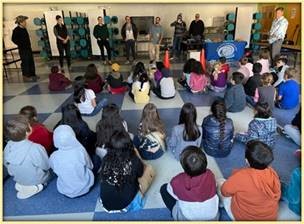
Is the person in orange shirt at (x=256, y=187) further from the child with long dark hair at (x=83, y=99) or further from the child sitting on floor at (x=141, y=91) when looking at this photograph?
the child sitting on floor at (x=141, y=91)

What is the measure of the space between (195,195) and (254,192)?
0.37 meters

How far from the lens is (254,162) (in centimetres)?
166

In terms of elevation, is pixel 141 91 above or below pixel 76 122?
below

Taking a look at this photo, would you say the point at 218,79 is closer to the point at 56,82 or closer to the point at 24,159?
the point at 56,82

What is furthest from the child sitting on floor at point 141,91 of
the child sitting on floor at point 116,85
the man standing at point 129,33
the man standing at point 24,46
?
the man standing at point 129,33

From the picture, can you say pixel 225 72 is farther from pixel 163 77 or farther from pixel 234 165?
pixel 234 165

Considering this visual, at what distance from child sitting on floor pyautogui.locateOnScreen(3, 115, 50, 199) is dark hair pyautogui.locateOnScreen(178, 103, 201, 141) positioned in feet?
4.20

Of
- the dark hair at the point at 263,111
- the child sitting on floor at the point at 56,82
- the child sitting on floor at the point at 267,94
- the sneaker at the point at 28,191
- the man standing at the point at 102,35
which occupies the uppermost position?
the man standing at the point at 102,35

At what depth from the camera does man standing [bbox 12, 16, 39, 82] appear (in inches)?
227

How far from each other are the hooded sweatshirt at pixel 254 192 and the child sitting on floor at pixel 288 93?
244 cm

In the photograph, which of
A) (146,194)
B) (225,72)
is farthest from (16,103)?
(225,72)

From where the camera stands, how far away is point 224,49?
7.77 m

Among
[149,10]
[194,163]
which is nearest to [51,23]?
[149,10]

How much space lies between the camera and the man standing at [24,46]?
227 inches
